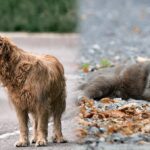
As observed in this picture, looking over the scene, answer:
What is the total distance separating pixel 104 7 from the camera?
3519 centimetres

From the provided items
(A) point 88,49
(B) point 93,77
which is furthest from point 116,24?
(B) point 93,77

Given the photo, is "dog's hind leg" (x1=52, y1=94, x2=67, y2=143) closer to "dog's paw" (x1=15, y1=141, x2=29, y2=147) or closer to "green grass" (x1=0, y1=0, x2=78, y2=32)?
"dog's paw" (x1=15, y1=141, x2=29, y2=147)

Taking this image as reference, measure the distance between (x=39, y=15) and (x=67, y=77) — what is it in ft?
42.0

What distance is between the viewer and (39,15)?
1168 inches

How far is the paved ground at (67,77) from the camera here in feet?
36.2

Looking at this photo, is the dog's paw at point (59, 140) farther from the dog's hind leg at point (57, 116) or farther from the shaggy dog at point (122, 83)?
the shaggy dog at point (122, 83)

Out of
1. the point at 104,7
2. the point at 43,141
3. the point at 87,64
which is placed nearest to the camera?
the point at 43,141

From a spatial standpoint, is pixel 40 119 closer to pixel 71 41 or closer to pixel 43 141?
pixel 43 141

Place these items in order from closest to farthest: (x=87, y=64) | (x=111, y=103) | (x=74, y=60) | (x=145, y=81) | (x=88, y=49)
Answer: (x=111, y=103) → (x=145, y=81) → (x=87, y=64) → (x=74, y=60) → (x=88, y=49)

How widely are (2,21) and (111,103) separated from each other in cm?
1681

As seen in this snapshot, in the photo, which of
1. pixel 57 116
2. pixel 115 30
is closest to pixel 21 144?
pixel 57 116

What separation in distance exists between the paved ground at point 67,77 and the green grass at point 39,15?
1.27 m

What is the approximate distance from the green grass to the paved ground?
4.18ft

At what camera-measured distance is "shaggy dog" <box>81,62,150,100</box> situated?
13.5m
